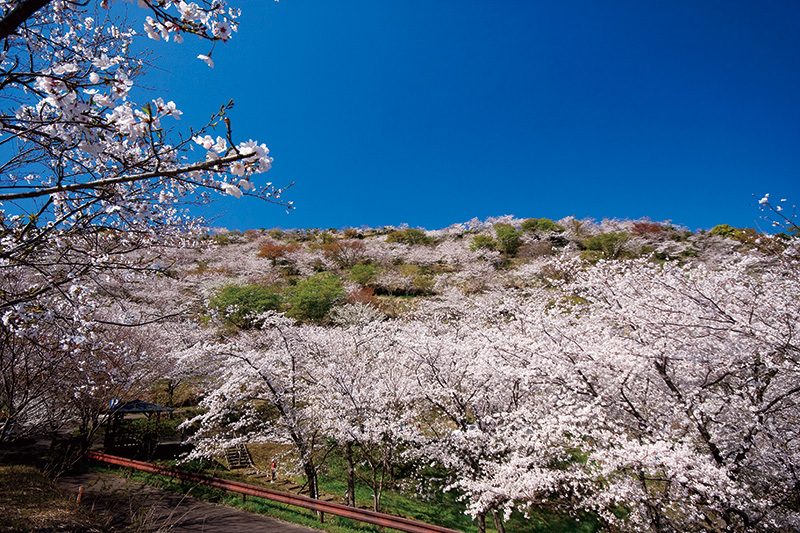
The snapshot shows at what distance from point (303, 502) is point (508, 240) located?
43.8m

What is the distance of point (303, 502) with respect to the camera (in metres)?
8.40

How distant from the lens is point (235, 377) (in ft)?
36.9

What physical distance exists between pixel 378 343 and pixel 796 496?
1199 centimetres

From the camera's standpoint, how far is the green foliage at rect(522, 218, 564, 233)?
55284 mm

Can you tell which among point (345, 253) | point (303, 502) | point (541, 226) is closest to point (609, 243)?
point (541, 226)

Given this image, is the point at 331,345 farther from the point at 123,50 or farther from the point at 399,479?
the point at 123,50

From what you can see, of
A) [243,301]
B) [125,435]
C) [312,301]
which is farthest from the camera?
[312,301]

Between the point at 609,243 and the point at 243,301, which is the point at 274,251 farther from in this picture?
the point at 609,243

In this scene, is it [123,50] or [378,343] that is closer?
[123,50]

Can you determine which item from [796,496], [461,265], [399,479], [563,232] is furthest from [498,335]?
[563,232]

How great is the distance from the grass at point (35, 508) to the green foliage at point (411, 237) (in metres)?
50.6

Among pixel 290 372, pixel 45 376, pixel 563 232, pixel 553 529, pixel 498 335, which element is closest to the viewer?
pixel 45 376

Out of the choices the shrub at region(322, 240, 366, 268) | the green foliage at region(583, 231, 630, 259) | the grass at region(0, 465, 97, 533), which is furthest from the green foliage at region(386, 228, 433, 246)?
the grass at region(0, 465, 97, 533)

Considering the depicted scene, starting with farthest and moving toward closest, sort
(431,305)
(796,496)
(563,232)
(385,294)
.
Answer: (563,232) → (385,294) → (431,305) → (796,496)
